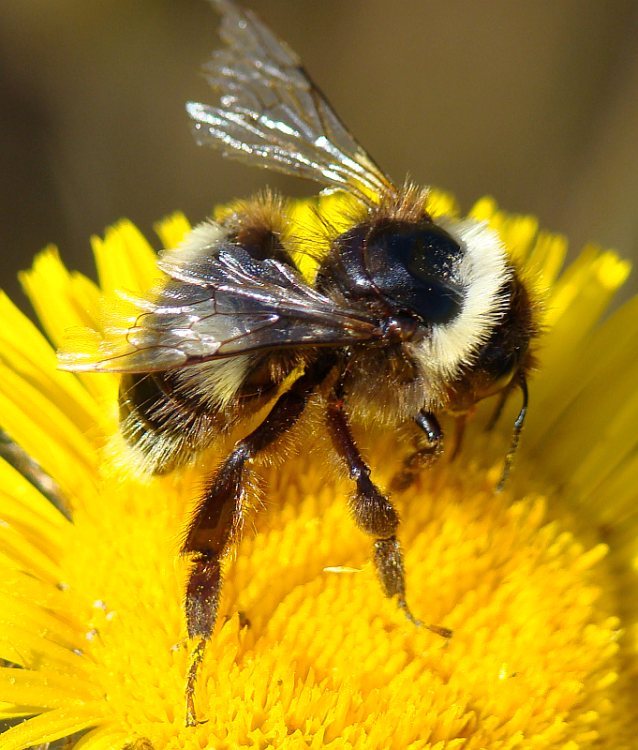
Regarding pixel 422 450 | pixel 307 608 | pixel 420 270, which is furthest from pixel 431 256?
pixel 307 608

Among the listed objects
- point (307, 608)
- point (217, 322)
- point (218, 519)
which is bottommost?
point (307, 608)

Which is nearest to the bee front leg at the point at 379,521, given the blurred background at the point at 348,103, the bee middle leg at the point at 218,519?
the bee middle leg at the point at 218,519

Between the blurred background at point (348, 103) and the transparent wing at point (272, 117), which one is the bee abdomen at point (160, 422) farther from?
the blurred background at point (348, 103)

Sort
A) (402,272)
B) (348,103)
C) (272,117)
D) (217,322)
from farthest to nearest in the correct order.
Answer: (348,103), (272,117), (402,272), (217,322)

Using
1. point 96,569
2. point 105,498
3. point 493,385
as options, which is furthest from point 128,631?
point 493,385

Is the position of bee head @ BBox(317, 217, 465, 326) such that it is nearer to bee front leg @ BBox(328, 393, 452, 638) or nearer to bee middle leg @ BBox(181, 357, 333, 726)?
bee middle leg @ BBox(181, 357, 333, 726)

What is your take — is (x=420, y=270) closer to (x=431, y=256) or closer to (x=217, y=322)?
(x=431, y=256)

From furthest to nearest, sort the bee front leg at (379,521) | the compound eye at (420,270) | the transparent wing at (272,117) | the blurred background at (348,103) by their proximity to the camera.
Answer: the blurred background at (348,103) → the transparent wing at (272,117) → the bee front leg at (379,521) → the compound eye at (420,270)
